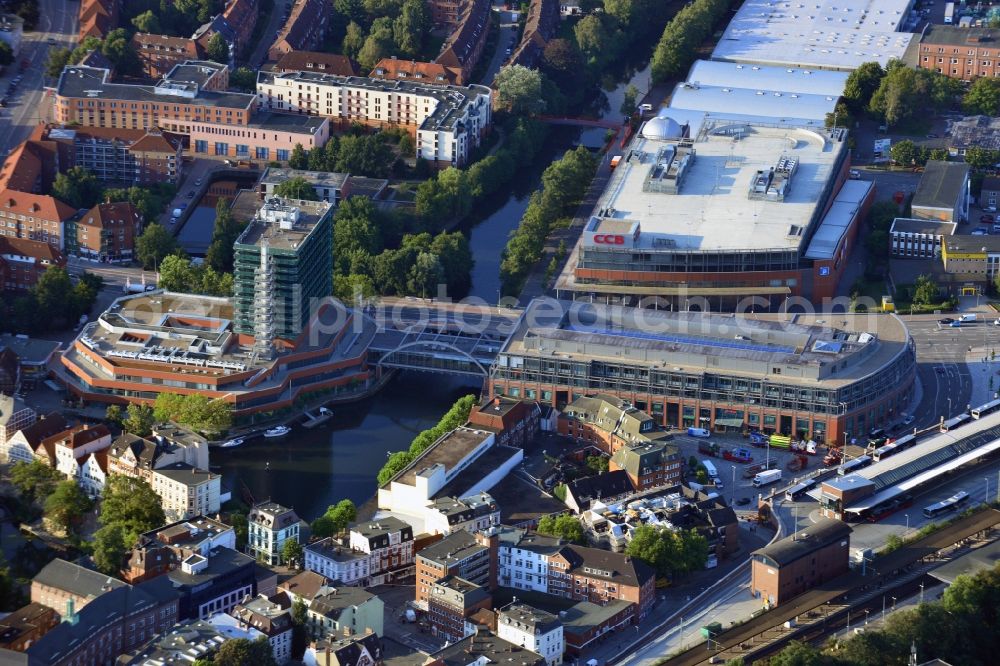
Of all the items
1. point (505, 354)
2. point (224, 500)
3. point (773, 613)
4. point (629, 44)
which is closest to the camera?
point (773, 613)

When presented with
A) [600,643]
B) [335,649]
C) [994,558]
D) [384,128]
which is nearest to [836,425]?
[994,558]

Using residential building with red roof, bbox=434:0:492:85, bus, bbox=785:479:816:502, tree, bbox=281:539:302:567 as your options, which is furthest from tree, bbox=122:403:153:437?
residential building with red roof, bbox=434:0:492:85

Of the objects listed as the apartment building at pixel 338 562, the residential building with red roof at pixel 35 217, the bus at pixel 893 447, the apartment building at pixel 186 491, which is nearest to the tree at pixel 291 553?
the apartment building at pixel 338 562

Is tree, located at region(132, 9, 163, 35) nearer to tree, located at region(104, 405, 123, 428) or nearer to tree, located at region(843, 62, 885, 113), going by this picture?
tree, located at region(843, 62, 885, 113)

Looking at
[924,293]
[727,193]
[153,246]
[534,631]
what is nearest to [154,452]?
[534,631]

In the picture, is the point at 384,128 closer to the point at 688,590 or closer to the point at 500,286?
the point at 500,286

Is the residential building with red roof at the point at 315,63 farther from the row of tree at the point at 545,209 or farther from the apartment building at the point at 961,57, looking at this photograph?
the apartment building at the point at 961,57
